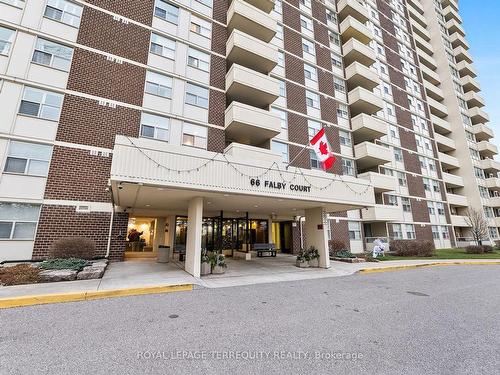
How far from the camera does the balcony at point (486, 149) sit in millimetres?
39906

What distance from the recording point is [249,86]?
714 inches

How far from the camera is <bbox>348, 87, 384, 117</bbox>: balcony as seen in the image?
2566 cm

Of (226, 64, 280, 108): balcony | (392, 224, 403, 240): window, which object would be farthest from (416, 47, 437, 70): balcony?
(226, 64, 280, 108): balcony

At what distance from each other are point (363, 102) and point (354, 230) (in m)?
13.4

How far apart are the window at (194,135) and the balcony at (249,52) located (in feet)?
22.6

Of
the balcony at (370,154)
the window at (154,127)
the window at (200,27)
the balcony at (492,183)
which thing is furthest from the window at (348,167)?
the balcony at (492,183)

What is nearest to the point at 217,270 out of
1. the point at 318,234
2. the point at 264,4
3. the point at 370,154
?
the point at 318,234

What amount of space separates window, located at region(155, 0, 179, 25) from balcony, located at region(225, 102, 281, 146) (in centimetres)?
789

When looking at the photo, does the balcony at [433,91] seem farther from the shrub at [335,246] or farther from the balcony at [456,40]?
the shrub at [335,246]

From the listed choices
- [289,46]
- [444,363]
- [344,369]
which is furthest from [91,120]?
[289,46]

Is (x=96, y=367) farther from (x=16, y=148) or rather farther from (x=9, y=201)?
(x=16, y=148)

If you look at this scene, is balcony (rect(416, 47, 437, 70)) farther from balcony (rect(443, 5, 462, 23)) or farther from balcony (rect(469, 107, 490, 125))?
balcony (rect(443, 5, 462, 23))

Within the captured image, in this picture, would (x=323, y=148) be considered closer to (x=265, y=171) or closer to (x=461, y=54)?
(x=265, y=171)

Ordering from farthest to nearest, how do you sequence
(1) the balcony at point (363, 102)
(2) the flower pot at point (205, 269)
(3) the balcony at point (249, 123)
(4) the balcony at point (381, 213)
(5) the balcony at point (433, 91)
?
(5) the balcony at point (433, 91), (1) the balcony at point (363, 102), (4) the balcony at point (381, 213), (3) the balcony at point (249, 123), (2) the flower pot at point (205, 269)
